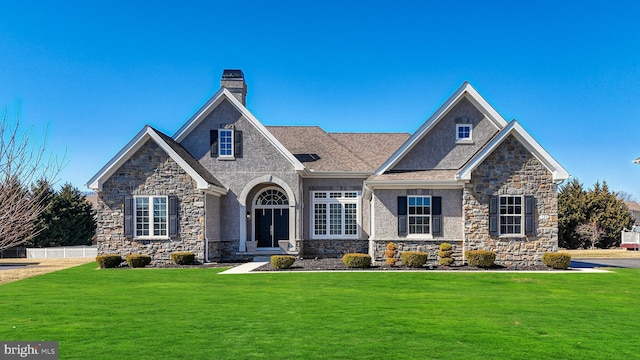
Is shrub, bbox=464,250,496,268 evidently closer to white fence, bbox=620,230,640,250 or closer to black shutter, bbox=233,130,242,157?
black shutter, bbox=233,130,242,157

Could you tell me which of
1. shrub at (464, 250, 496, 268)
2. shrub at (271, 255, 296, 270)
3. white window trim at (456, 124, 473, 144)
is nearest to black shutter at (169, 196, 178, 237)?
shrub at (271, 255, 296, 270)

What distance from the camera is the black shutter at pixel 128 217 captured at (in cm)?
2278

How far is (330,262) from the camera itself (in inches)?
909

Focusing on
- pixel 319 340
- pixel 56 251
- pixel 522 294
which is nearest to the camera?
pixel 319 340

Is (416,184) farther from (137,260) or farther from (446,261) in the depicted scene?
(137,260)

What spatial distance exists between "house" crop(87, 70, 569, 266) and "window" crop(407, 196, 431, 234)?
43mm

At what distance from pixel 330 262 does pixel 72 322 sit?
551 inches

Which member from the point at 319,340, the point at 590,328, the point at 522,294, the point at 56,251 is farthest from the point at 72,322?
the point at 56,251

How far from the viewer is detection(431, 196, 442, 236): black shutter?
71.7 feet

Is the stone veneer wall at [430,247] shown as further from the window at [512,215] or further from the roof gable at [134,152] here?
the roof gable at [134,152]

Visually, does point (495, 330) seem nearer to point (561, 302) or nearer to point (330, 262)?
point (561, 302)

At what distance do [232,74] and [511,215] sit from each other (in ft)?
53.5

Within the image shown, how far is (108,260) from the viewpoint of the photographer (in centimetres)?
2166

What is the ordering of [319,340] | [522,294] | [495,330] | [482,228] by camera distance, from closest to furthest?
1. [319,340]
2. [495,330]
3. [522,294]
4. [482,228]
